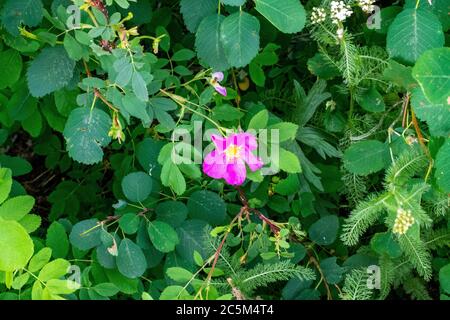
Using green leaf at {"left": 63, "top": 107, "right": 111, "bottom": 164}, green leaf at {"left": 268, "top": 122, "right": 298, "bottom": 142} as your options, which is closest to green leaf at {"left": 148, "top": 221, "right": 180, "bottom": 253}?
green leaf at {"left": 63, "top": 107, "right": 111, "bottom": 164}

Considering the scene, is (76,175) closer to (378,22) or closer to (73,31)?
(73,31)

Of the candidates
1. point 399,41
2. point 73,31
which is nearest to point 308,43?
point 399,41

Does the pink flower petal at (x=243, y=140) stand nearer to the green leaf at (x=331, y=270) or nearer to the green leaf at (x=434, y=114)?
the green leaf at (x=434, y=114)

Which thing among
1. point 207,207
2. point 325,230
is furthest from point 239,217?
point 325,230

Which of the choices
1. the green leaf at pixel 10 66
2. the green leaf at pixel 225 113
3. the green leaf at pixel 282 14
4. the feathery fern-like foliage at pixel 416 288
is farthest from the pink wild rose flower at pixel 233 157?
the feathery fern-like foliage at pixel 416 288

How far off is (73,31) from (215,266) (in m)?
0.63

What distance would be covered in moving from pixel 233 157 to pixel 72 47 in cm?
41

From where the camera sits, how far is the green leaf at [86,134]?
130 cm

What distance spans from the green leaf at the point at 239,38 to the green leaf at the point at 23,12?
404 millimetres

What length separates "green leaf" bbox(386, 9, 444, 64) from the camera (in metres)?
1.31

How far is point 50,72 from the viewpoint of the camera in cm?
138

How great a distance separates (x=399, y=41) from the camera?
1.33m
